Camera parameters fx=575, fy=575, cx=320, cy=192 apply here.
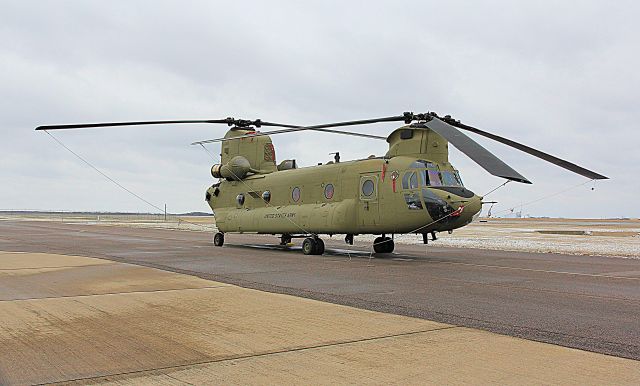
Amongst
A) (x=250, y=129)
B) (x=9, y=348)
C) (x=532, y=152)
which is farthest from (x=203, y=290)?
(x=250, y=129)

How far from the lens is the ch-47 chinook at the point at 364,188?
18.1m

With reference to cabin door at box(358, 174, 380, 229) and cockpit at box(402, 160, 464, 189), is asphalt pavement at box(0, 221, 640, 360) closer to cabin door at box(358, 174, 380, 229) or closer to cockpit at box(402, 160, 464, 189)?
cabin door at box(358, 174, 380, 229)

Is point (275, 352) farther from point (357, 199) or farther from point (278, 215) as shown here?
point (278, 215)

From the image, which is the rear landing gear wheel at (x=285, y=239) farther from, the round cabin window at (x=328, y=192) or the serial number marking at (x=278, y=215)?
the round cabin window at (x=328, y=192)

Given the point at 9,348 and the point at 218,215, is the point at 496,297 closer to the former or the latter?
the point at 9,348

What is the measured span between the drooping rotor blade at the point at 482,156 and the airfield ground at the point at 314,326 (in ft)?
7.98

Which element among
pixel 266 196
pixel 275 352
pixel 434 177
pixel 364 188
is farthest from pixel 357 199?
pixel 275 352

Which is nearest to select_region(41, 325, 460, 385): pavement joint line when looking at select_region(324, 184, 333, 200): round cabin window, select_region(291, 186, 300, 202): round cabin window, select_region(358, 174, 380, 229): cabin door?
select_region(358, 174, 380, 229): cabin door

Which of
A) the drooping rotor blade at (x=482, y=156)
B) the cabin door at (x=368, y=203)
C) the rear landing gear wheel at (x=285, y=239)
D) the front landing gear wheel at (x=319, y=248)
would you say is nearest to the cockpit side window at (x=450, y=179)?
Answer: the cabin door at (x=368, y=203)

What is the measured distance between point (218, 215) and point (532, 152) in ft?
52.6

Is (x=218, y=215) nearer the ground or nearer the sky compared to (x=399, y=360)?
nearer the sky

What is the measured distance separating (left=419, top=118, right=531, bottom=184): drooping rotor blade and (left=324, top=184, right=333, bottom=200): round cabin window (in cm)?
754

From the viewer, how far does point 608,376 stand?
541cm

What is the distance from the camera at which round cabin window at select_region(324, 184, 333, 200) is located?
2186 centimetres
